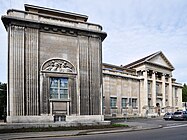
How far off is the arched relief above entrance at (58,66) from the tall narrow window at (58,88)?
34.0 inches

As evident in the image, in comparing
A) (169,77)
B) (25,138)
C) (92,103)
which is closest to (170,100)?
(169,77)

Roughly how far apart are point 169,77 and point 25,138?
181ft

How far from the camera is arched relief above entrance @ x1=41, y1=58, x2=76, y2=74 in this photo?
23062mm

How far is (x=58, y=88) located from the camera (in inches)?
923

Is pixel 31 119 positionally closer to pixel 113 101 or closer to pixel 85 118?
pixel 85 118

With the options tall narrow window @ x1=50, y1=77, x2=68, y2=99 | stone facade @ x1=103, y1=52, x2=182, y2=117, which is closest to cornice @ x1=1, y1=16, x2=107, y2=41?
tall narrow window @ x1=50, y1=77, x2=68, y2=99

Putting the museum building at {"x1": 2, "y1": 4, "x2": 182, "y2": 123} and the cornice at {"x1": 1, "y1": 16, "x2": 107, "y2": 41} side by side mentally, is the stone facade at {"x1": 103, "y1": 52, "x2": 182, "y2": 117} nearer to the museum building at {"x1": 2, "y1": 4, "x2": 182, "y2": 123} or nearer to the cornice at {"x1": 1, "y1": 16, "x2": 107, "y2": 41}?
the museum building at {"x1": 2, "y1": 4, "x2": 182, "y2": 123}

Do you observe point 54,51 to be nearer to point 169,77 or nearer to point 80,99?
point 80,99

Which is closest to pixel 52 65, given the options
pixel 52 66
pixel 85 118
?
pixel 52 66

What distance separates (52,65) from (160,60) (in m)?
44.3

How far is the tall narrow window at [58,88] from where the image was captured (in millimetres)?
23169

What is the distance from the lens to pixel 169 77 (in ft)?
214

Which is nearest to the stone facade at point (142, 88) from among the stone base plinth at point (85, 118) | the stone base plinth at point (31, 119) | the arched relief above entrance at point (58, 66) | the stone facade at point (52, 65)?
the stone base plinth at point (85, 118)

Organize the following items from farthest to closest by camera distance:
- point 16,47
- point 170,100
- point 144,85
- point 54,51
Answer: point 170,100 < point 144,85 < point 54,51 < point 16,47
